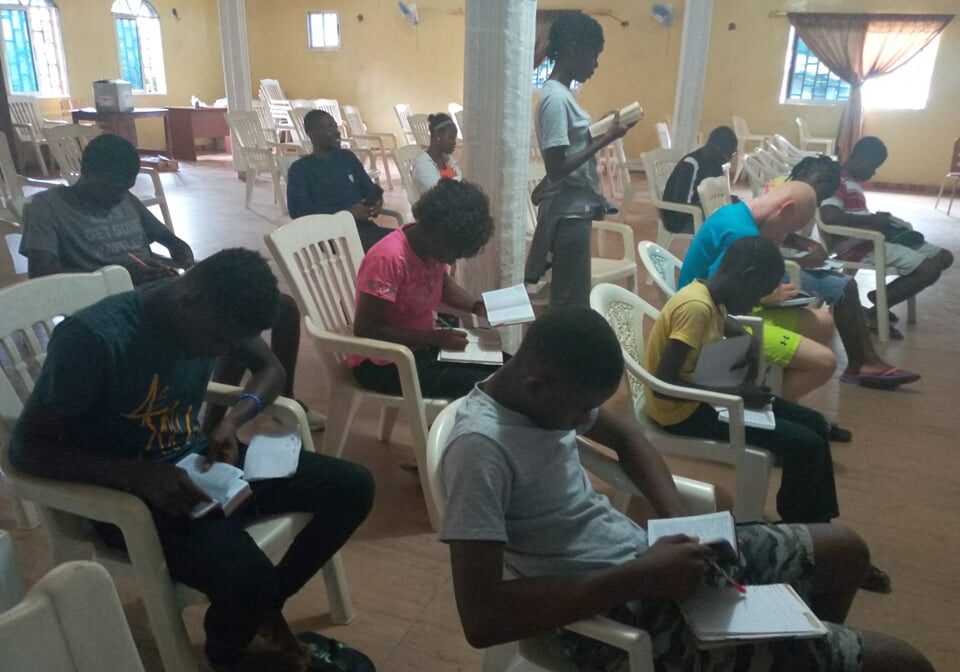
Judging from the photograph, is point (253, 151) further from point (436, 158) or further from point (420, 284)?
point (420, 284)

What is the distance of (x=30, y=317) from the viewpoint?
5.21ft

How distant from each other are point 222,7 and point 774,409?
338 inches

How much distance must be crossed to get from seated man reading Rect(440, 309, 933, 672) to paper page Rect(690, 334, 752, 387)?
80 cm

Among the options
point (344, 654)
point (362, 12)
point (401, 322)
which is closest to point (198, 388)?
point (344, 654)

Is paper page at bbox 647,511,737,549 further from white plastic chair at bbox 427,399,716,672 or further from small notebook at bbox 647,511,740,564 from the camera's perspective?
white plastic chair at bbox 427,399,716,672

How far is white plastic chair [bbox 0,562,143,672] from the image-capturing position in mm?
643

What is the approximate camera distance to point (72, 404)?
1.28 meters

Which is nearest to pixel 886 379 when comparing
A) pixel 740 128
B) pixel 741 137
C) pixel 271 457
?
pixel 271 457

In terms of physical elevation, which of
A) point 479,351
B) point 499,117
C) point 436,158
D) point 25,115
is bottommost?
point 479,351

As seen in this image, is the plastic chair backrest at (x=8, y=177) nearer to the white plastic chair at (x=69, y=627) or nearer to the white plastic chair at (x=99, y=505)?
the white plastic chair at (x=99, y=505)

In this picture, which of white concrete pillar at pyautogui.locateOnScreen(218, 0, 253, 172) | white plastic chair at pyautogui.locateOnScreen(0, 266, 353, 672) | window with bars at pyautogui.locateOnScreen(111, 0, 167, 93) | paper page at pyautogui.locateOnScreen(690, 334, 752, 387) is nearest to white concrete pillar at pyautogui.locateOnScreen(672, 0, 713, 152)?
white concrete pillar at pyautogui.locateOnScreen(218, 0, 253, 172)

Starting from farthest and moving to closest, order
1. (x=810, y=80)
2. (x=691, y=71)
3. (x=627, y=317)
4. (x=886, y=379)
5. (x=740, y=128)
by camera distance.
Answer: (x=810, y=80) → (x=740, y=128) → (x=691, y=71) → (x=886, y=379) → (x=627, y=317)

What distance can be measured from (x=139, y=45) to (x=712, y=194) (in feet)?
35.5

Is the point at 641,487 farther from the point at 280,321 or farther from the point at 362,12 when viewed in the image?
the point at 362,12
